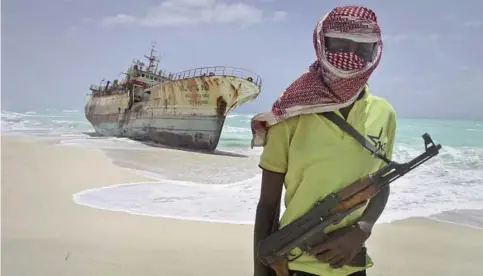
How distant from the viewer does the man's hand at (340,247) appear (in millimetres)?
1304

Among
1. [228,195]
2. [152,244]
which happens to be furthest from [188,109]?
[152,244]

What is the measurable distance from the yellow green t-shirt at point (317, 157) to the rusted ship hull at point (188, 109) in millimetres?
22733

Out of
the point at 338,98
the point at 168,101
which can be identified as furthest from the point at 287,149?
the point at 168,101

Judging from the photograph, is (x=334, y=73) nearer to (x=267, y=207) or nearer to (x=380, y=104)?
(x=380, y=104)

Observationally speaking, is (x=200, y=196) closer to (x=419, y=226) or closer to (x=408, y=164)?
(x=419, y=226)

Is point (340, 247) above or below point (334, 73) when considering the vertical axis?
below

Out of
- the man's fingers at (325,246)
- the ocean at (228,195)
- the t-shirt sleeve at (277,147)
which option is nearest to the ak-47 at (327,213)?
the man's fingers at (325,246)

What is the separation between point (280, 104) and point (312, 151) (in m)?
0.17

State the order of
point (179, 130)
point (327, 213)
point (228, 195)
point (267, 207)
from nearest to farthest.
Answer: point (327, 213) < point (267, 207) < point (228, 195) < point (179, 130)

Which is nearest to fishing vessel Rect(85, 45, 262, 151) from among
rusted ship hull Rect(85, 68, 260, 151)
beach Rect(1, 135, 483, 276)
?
rusted ship hull Rect(85, 68, 260, 151)

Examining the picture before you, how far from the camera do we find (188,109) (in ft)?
84.3

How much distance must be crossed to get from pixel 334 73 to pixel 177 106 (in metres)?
25.2

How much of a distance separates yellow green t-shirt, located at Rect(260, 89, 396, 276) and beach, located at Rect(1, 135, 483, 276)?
10.3 feet

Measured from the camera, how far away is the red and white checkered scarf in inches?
50.3
